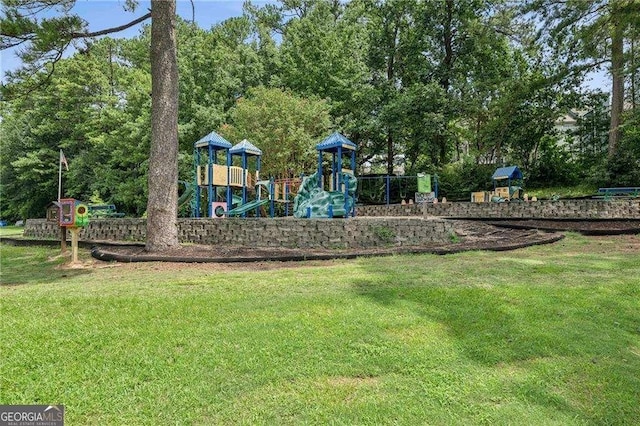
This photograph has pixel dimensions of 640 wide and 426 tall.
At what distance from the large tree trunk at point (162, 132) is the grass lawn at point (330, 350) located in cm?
291

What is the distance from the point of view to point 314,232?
8555mm

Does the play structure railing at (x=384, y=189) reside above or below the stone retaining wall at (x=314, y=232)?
above

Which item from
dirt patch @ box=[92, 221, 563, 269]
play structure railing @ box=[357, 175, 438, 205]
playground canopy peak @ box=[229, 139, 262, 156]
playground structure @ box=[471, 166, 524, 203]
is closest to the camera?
dirt patch @ box=[92, 221, 563, 269]

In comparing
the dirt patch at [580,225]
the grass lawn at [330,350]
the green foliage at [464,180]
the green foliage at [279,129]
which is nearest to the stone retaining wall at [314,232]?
the dirt patch at [580,225]

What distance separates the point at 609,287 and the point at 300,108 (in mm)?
14803

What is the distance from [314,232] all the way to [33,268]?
5.06 meters

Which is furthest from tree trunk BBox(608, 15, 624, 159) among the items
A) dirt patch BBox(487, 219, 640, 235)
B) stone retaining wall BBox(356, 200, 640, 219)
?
dirt patch BBox(487, 219, 640, 235)

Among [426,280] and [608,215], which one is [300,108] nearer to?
[608,215]

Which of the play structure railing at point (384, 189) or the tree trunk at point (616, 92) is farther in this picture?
the play structure railing at point (384, 189)

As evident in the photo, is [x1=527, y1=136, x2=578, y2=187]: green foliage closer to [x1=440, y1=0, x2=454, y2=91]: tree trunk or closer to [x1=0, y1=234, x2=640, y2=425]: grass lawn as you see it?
[x1=440, y1=0, x2=454, y2=91]: tree trunk

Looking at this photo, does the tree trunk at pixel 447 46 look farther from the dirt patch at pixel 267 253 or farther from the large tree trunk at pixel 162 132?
the large tree trunk at pixel 162 132

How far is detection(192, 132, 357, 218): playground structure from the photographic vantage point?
10.6m

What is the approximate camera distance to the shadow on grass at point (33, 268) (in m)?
5.60

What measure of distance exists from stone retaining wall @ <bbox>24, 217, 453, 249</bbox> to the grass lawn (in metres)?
3.89
